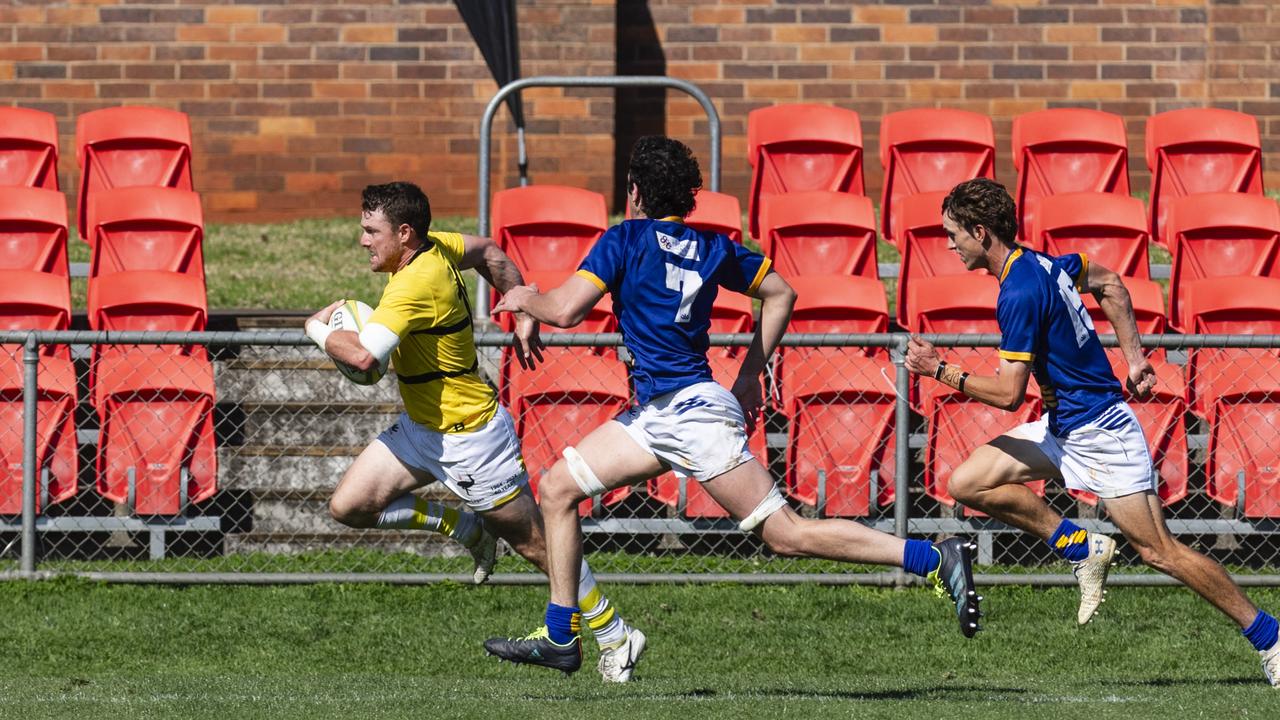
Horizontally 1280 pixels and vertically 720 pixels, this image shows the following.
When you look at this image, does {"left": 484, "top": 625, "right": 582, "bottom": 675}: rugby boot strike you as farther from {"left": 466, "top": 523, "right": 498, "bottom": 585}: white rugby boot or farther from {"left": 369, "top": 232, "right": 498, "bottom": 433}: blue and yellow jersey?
{"left": 369, "top": 232, "right": 498, "bottom": 433}: blue and yellow jersey

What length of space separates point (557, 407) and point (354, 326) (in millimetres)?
2472

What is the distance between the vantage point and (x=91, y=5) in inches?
541

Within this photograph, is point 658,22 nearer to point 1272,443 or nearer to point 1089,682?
point 1272,443

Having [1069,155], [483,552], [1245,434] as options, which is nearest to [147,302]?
[483,552]

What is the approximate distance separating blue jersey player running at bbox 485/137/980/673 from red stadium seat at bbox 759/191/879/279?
3.48 meters

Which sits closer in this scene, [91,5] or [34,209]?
[34,209]

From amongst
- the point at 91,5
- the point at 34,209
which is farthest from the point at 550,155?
the point at 34,209

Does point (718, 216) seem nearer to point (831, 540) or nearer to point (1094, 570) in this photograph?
point (1094, 570)

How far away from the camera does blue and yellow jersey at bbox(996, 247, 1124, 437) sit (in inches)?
234

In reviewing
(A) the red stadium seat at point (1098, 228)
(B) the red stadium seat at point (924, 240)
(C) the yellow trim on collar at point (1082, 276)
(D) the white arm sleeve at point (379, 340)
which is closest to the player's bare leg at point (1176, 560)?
(C) the yellow trim on collar at point (1082, 276)

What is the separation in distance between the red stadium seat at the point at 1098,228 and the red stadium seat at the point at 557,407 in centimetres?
266

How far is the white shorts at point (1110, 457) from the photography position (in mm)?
6082

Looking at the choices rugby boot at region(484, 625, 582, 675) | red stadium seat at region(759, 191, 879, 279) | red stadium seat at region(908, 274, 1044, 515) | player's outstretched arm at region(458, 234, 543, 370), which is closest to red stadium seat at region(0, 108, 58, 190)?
red stadium seat at region(759, 191, 879, 279)

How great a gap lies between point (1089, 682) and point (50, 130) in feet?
23.1
